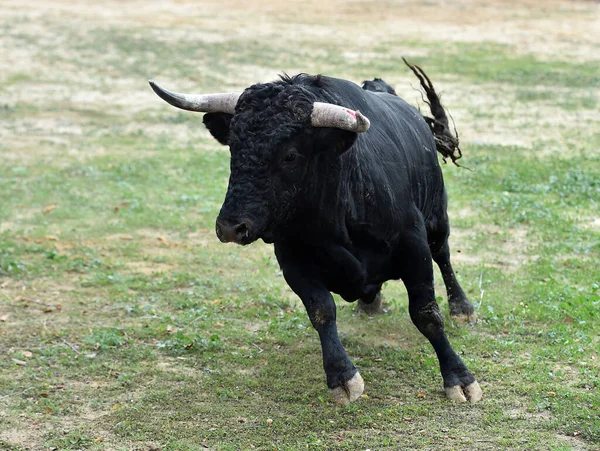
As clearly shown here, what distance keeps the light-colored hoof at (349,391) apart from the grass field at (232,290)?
125 millimetres

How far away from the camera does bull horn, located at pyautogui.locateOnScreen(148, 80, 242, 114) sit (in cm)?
661

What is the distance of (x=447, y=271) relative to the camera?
28.3 feet

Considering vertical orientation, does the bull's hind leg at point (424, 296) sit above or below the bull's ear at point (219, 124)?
below

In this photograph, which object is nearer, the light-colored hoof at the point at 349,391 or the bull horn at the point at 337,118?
the bull horn at the point at 337,118

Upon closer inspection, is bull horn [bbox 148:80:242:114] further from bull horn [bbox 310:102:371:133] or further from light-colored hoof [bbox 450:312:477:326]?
light-colored hoof [bbox 450:312:477:326]

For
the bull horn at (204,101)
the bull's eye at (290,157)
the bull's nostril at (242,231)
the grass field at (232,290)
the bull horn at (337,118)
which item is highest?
the bull horn at (337,118)

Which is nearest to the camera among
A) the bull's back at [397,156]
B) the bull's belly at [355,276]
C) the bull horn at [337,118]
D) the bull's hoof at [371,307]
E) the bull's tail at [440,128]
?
the bull horn at [337,118]

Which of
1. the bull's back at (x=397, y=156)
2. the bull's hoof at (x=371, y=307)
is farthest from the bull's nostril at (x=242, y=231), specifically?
the bull's hoof at (x=371, y=307)

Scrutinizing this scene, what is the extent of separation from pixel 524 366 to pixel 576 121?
1105 centimetres

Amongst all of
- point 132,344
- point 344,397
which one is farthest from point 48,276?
point 344,397

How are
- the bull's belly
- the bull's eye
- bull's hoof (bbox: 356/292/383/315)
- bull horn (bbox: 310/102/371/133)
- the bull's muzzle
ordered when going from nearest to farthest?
the bull's muzzle < bull horn (bbox: 310/102/371/133) < the bull's eye < the bull's belly < bull's hoof (bbox: 356/292/383/315)

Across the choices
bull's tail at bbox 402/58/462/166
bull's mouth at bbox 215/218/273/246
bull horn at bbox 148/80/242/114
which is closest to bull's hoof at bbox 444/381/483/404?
bull's mouth at bbox 215/218/273/246

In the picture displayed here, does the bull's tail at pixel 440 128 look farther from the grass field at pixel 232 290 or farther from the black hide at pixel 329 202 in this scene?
the black hide at pixel 329 202

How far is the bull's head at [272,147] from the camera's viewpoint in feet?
19.9
